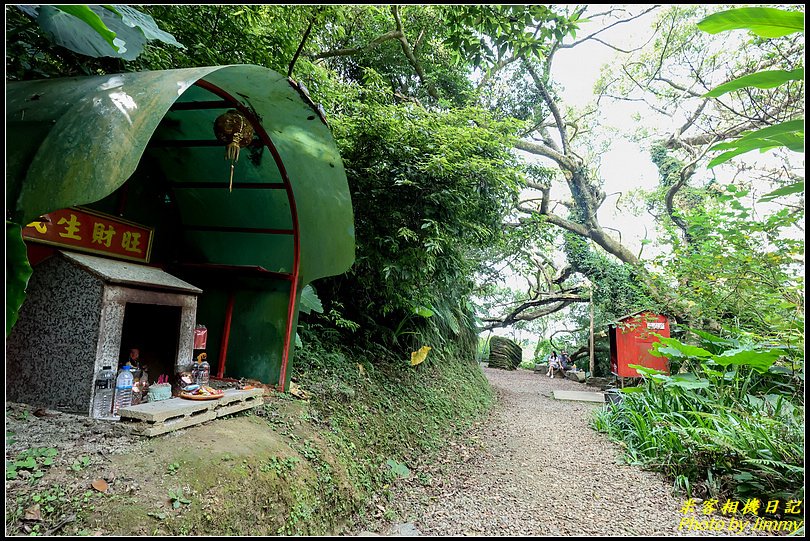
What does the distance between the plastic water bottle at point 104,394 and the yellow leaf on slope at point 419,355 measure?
4.27 meters

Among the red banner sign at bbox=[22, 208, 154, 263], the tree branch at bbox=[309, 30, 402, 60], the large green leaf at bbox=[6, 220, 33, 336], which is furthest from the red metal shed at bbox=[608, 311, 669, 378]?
the large green leaf at bbox=[6, 220, 33, 336]

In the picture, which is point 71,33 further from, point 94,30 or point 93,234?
point 93,234

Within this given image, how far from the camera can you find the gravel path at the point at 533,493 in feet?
11.3

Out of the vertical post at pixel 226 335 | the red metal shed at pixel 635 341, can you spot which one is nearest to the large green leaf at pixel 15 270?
the vertical post at pixel 226 335

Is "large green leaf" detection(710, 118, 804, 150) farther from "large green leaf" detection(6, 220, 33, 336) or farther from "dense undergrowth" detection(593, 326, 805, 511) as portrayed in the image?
"dense undergrowth" detection(593, 326, 805, 511)

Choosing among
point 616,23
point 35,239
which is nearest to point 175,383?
point 35,239

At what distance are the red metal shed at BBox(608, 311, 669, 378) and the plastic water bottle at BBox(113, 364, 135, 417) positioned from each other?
29.7ft

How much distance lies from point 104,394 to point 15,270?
57.8 inches

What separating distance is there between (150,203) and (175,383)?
6.34 feet

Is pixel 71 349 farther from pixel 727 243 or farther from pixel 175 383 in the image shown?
pixel 727 243

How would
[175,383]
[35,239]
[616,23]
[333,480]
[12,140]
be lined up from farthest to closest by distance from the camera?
[616,23]
[175,383]
[333,480]
[35,239]
[12,140]

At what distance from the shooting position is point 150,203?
439 cm

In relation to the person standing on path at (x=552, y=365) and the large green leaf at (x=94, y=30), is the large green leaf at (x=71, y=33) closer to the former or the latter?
the large green leaf at (x=94, y=30)

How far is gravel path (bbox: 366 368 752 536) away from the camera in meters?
3.43
